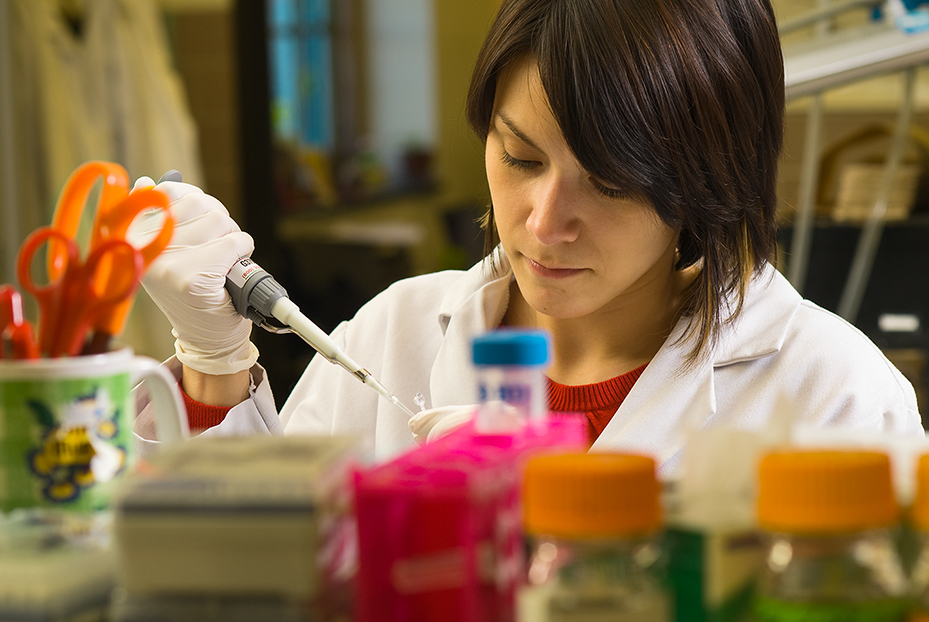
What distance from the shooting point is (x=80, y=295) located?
0.52m

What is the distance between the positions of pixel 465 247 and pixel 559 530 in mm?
3084

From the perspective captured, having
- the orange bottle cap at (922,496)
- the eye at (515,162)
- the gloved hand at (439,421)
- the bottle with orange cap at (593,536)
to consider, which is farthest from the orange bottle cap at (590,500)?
the eye at (515,162)

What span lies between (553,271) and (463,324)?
23cm

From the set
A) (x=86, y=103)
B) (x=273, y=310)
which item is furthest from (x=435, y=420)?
(x=86, y=103)

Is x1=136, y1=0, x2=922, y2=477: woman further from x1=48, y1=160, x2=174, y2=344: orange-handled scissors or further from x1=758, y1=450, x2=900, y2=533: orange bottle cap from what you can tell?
x1=758, y1=450, x2=900, y2=533: orange bottle cap

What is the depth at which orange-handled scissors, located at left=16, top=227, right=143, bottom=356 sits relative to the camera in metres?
0.52

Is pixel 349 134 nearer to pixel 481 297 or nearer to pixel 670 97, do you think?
pixel 481 297

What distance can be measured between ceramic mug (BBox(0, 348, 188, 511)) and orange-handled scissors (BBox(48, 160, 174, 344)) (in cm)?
8

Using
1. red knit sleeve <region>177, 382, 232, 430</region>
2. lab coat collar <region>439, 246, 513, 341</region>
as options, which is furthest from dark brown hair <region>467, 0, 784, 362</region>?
red knit sleeve <region>177, 382, 232, 430</region>

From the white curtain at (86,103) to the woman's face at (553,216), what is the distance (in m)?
1.88

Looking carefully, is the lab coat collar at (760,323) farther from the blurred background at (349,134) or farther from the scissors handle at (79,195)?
the scissors handle at (79,195)

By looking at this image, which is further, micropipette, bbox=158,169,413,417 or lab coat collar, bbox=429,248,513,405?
lab coat collar, bbox=429,248,513,405

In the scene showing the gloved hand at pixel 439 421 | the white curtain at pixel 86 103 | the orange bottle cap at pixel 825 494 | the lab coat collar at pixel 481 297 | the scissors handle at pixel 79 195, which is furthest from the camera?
the white curtain at pixel 86 103

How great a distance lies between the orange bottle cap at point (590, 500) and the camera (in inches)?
15.3
